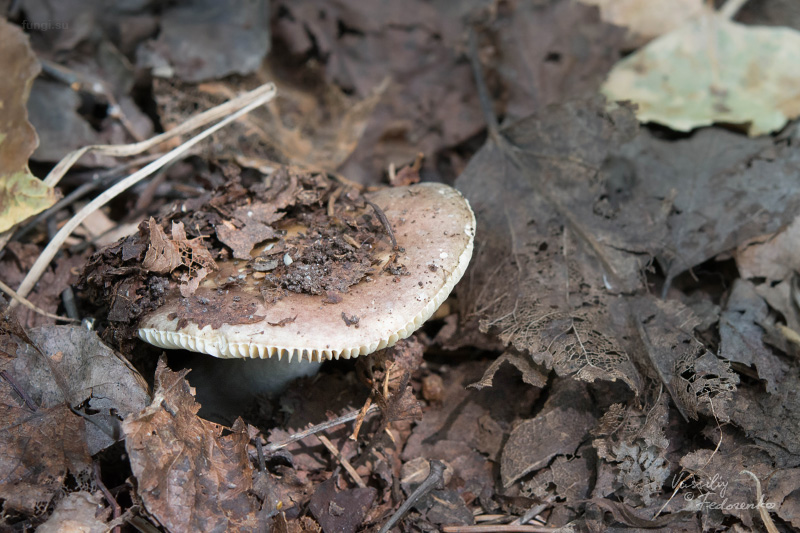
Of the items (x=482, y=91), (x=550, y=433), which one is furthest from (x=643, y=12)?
(x=550, y=433)

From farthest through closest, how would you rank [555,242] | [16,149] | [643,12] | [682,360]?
[643,12]
[555,242]
[16,149]
[682,360]

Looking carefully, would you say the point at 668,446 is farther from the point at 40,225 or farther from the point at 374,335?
the point at 40,225

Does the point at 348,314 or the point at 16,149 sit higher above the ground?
the point at 16,149

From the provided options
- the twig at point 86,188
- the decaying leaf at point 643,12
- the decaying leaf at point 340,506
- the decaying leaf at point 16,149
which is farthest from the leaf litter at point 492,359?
the decaying leaf at point 643,12

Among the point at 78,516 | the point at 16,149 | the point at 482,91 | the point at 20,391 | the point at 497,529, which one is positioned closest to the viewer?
the point at 78,516

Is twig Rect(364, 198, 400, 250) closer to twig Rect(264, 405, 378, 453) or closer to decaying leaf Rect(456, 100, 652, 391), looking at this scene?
decaying leaf Rect(456, 100, 652, 391)

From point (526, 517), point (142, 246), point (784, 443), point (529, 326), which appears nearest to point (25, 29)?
point (142, 246)

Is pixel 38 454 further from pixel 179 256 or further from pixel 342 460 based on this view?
pixel 342 460
